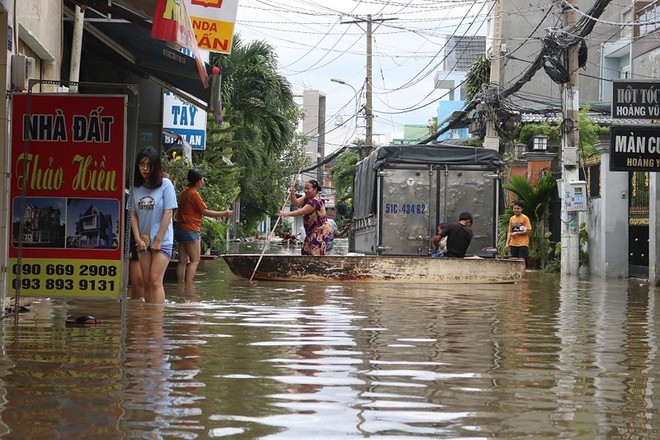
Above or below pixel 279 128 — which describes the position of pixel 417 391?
below

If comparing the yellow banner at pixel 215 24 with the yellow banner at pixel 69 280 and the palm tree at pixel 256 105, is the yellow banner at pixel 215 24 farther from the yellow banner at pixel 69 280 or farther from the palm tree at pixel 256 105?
the palm tree at pixel 256 105

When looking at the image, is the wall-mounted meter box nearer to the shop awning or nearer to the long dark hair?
the shop awning

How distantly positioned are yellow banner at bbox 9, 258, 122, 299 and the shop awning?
5299 mm

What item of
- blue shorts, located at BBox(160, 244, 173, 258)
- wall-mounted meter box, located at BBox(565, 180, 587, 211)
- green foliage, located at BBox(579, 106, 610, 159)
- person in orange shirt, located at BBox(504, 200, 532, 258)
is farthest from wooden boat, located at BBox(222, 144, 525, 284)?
green foliage, located at BBox(579, 106, 610, 159)

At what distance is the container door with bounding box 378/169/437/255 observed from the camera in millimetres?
22328

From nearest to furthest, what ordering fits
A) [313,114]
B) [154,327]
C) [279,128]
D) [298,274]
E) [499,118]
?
[154,327] → [298,274] → [499,118] → [279,128] → [313,114]

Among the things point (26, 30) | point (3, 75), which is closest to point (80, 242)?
point (3, 75)

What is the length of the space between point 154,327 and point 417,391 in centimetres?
392

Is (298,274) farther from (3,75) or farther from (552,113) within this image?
(552,113)

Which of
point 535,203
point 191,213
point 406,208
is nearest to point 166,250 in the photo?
point 191,213

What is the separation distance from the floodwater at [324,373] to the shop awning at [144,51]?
14.4 ft

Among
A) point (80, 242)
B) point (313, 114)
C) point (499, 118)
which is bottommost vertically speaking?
point (80, 242)

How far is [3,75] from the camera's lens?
10.6 meters

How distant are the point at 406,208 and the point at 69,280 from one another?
1332cm
